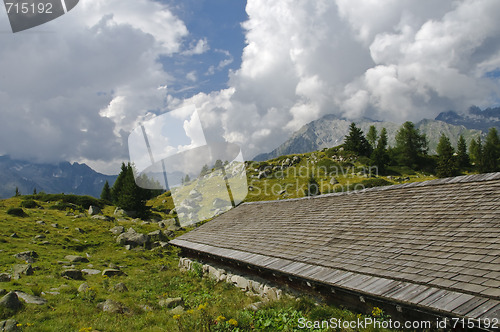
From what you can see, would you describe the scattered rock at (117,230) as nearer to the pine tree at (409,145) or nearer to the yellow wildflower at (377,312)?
the yellow wildflower at (377,312)

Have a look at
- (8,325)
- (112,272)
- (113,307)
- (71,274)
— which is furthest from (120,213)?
(8,325)

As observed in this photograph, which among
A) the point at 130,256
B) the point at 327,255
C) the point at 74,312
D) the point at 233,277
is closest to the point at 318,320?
the point at 327,255

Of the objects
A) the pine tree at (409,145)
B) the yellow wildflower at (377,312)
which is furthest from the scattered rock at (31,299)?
the pine tree at (409,145)

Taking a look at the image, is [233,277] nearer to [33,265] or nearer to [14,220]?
[33,265]

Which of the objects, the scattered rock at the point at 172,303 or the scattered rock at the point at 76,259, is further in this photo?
the scattered rock at the point at 76,259

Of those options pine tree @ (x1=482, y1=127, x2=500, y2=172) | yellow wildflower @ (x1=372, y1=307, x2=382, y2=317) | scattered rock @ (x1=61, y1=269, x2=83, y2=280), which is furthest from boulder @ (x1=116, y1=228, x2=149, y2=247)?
pine tree @ (x1=482, y1=127, x2=500, y2=172)

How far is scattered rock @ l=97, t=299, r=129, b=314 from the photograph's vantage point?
9.77m

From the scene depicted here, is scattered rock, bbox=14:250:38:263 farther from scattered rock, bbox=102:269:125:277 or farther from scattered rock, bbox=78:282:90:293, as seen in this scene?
scattered rock, bbox=78:282:90:293

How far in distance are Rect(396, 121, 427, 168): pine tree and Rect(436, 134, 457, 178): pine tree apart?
6.73 metres

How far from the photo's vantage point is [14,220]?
26766 mm

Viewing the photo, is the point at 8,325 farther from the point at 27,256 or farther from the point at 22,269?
the point at 27,256

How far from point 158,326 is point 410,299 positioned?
21.4ft

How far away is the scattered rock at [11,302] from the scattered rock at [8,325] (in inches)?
56.7

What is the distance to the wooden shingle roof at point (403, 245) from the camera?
529 cm
